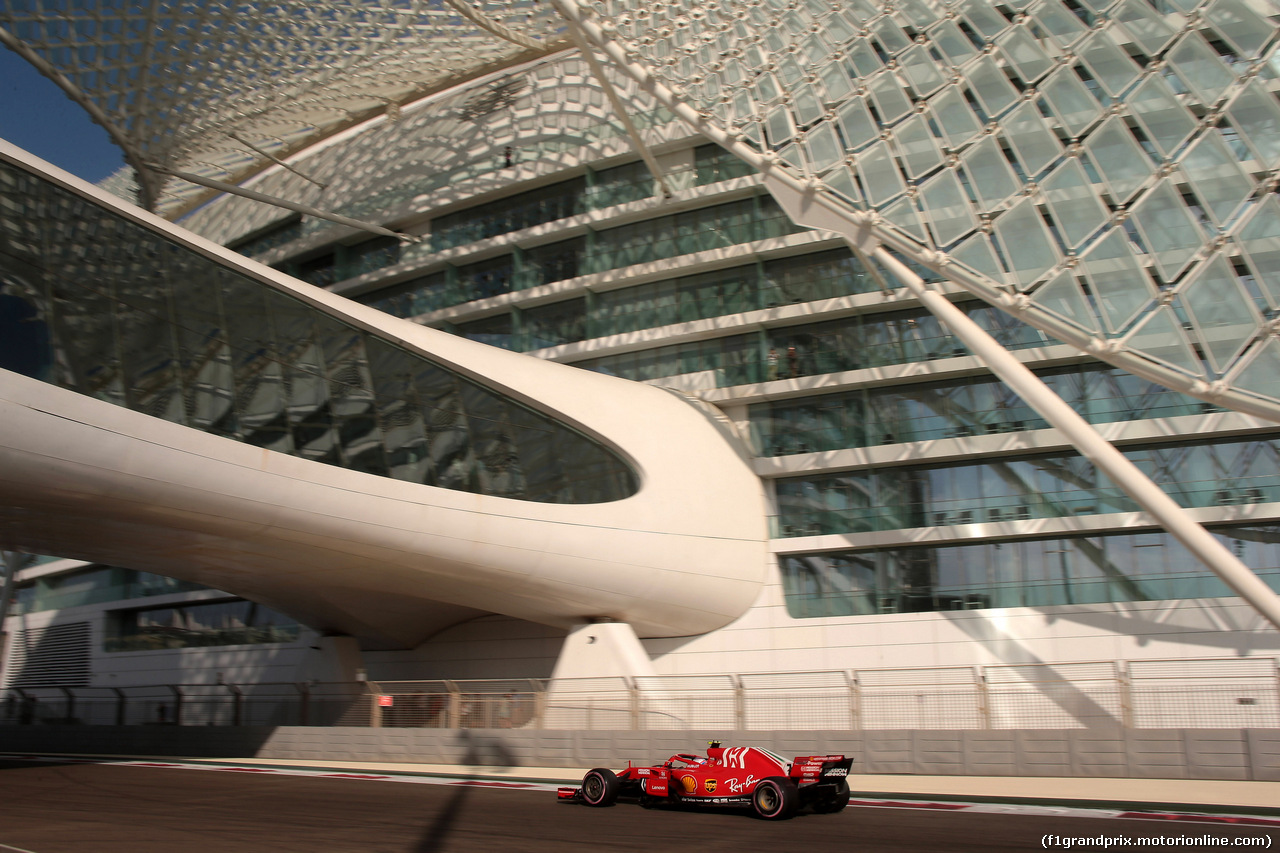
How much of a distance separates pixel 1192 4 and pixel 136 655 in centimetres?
4077

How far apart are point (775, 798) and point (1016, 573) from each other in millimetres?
15669

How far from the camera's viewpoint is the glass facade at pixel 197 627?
34.8m

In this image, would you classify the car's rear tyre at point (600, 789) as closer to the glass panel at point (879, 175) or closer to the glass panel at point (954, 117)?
the glass panel at point (879, 175)

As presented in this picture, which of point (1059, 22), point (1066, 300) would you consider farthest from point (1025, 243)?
point (1059, 22)

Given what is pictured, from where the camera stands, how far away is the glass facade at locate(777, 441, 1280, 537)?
24.1m

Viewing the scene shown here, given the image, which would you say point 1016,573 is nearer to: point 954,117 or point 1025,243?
point 1025,243

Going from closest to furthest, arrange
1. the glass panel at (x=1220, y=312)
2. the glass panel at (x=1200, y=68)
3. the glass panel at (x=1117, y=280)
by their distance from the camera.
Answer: the glass panel at (x=1220, y=312) < the glass panel at (x=1117, y=280) < the glass panel at (x=1200, y=68)

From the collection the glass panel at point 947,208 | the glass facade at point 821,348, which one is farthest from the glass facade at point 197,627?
the glass panel at point 947,208

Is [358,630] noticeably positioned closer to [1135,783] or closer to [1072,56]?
[1135,783]

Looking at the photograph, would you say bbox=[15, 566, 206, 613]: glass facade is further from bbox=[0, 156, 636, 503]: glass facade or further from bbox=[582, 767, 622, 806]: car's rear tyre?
bbox=[582, 767, 622, 806]: car's rear tyre

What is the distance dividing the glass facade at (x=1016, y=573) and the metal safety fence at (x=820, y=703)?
6.92ft

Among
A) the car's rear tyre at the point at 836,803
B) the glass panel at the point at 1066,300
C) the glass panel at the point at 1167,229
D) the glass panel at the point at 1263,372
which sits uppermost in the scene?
the glass panel at the point at 1167,229

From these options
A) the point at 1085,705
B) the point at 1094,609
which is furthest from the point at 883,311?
→ the point at 1085,705

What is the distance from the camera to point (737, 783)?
12258mm
